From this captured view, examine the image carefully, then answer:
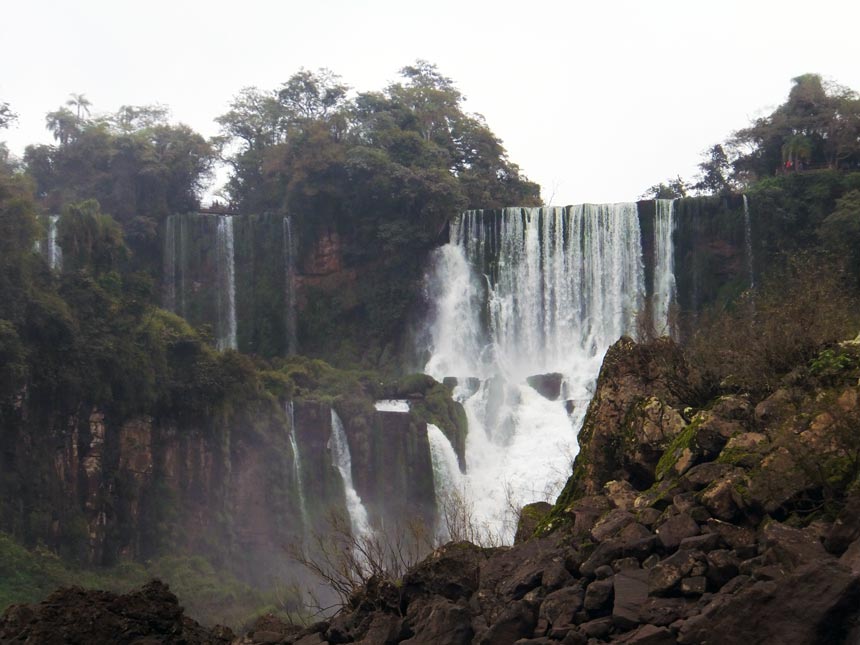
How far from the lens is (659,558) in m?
8.85

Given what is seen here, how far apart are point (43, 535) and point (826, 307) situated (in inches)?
792

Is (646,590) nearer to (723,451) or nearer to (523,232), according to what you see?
(723,451)

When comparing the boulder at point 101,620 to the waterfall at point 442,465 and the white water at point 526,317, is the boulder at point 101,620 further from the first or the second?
the white water at point 526,317

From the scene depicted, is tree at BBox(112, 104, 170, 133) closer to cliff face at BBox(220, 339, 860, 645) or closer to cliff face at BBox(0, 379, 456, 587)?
cliff face at BBox(0, 379, 456, 587)

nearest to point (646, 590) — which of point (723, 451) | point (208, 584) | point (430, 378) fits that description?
point (723, 451)

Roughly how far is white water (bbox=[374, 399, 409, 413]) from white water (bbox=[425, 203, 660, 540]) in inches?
86.2

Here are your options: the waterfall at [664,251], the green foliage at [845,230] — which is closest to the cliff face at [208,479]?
the waterfall at [664,251]

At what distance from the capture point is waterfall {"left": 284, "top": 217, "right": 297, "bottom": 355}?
41.7 metres

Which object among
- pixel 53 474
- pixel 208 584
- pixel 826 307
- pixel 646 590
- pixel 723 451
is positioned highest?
pixel 826 307

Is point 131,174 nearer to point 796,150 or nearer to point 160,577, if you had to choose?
point 160,577

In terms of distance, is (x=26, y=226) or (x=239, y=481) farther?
(x=239, y=481)

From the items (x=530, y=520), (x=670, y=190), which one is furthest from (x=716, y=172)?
(x=530, y=520)

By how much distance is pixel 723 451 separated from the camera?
9922mm

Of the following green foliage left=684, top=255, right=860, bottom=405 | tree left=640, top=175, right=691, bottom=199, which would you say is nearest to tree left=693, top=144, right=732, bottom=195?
tree left=640, top=175, right=691, bottom=199
